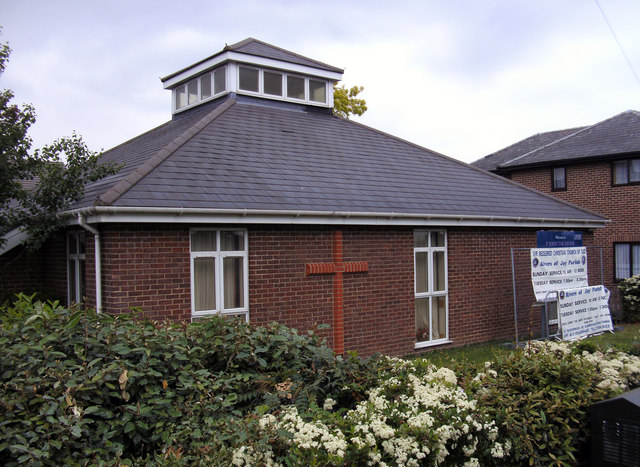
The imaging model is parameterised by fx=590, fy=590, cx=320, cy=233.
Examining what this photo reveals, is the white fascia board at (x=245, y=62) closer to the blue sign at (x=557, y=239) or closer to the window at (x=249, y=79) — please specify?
the window at (x=249, y=79)

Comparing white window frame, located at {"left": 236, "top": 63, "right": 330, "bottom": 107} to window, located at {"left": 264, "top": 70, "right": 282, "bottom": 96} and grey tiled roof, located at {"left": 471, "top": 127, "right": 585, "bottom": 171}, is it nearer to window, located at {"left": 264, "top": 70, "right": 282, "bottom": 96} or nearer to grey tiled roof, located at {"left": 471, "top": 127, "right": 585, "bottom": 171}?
window, located at {"left": 264, "top": 70, "right": 282, "bottom": 96}

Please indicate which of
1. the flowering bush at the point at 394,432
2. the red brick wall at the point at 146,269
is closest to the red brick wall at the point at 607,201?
the red brick wall at the point at 146,269

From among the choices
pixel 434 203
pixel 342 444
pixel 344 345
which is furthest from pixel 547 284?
pixel 342 444

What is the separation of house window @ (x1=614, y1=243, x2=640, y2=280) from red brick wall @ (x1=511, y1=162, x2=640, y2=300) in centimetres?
25

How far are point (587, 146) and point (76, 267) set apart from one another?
2002 cm

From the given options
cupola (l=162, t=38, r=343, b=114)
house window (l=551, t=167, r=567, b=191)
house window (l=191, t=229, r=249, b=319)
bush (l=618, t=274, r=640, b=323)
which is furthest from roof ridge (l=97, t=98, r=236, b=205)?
house window (l=551, t=167, r=567, b=191)

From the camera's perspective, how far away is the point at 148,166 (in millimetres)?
9734

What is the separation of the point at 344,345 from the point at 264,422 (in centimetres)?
683

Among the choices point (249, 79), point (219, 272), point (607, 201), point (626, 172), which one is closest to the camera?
point (219, 272)

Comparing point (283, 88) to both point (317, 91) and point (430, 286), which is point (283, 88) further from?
point (430, 286)

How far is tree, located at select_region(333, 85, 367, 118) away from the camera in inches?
1350

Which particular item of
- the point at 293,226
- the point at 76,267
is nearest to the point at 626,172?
the point at 293,226

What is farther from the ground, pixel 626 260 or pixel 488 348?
pixel 626 260

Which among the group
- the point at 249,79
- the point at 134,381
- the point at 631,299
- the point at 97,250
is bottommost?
the point at 631,299
